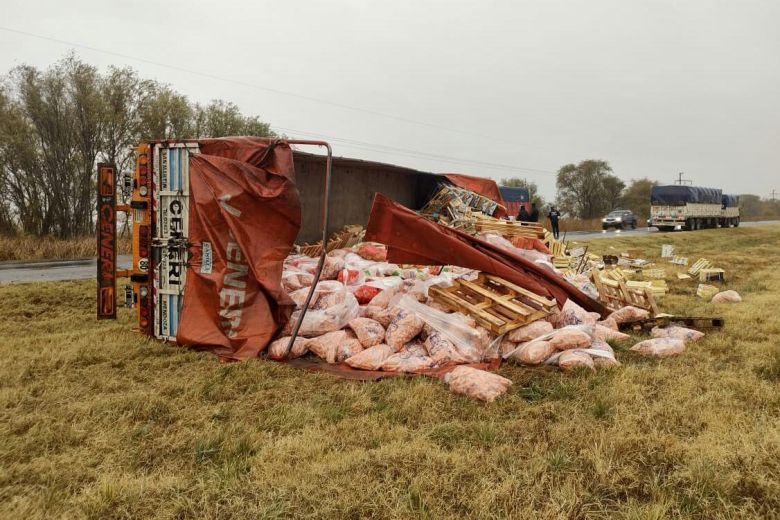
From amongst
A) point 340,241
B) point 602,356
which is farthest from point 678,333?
point 340,241

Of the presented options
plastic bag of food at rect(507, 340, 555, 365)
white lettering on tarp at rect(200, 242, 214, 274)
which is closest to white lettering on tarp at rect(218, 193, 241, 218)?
white lettering on tarp at rect(200, 242, 214, 274)

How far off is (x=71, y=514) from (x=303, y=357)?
8.57 feet

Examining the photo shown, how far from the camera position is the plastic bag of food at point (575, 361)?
435 cm

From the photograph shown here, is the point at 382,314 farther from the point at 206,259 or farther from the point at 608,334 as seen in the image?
the point at 608,334

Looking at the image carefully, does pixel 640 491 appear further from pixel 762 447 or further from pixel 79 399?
pixel 79 399

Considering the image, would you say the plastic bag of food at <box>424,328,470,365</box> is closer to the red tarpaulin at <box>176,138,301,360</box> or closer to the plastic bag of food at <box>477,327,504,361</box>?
the plastic bag of food at <box>477,327,504,361</box>

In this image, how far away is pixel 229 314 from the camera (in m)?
4.91

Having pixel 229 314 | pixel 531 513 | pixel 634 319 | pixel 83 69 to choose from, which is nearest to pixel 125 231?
pixel 83 69

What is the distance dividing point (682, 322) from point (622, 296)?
1364 millimetres

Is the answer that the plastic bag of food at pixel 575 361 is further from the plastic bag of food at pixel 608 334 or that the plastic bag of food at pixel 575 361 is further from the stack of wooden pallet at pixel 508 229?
the stack of wooden pallet at pixel 508 229

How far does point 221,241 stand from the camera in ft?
16.1

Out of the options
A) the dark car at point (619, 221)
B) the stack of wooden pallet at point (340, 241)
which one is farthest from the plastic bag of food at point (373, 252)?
the dark car at point (619, 221)

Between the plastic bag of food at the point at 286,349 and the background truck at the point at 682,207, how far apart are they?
3087 cm

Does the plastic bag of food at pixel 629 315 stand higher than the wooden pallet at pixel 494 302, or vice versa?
the wooden pallet at pixel 494 302
